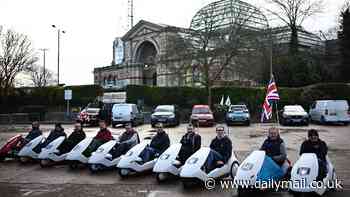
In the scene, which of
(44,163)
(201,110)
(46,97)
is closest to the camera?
(44,163)

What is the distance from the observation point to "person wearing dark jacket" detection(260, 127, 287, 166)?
9503 mm

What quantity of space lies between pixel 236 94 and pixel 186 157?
1182 inches

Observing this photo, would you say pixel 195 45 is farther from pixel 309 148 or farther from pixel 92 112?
pixel 309 148

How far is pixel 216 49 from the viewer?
3788 centimetres

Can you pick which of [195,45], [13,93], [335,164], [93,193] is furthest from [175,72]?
[93,193]

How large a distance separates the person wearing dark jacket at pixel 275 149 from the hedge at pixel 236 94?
99.4 feet

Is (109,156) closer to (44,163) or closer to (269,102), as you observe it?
(44,163)

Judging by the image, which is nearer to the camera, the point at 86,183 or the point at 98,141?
the point at 86,183

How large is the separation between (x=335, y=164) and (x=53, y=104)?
37.7m

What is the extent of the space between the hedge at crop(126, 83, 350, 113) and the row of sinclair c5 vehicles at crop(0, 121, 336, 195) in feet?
87.9

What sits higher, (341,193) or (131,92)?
(131,92)

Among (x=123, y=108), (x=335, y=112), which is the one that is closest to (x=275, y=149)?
(x=123, y=108)

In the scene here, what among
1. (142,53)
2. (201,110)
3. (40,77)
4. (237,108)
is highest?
(142,53)

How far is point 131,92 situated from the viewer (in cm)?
4125
